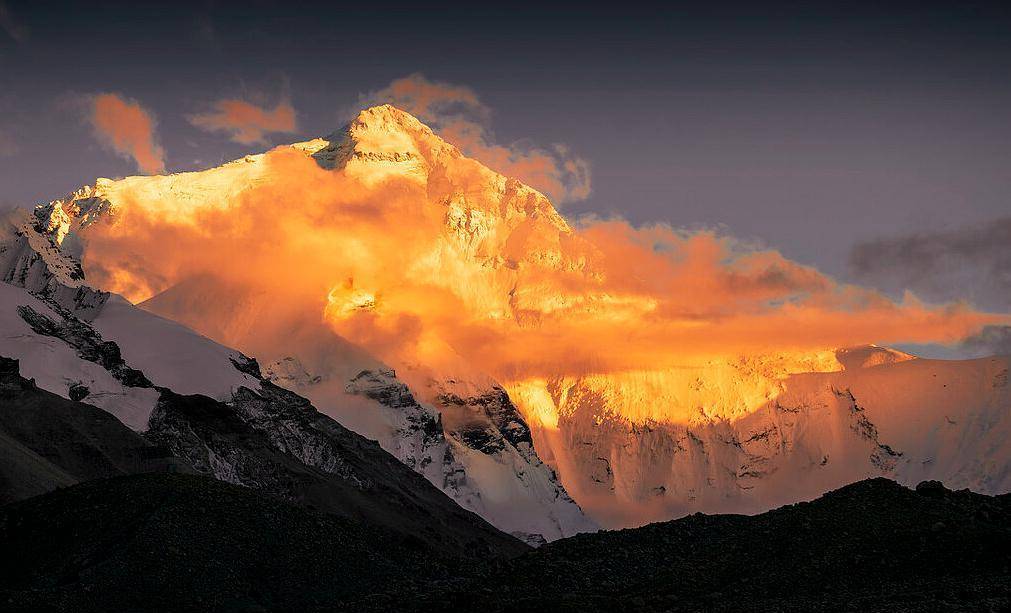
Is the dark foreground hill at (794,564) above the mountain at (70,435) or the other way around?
the other way around

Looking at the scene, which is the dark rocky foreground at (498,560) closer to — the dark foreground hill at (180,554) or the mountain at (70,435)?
the dark foreground hill at (180,554)

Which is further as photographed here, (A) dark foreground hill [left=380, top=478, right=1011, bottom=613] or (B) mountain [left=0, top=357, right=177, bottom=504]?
(B) mountain [left=0, top=357, right=177, bottom=504]

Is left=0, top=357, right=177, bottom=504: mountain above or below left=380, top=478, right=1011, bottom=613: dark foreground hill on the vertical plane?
above

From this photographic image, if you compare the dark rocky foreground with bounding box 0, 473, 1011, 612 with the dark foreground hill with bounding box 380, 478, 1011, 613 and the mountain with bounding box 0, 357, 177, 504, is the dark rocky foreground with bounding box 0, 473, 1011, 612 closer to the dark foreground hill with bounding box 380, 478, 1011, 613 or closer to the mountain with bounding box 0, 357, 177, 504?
the dark foreground hill with bounding box 380, 478, 1011, 613

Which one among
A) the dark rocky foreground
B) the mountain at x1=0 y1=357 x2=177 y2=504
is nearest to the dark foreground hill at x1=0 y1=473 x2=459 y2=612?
the dark rocky foreground

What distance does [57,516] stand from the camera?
75.3 m

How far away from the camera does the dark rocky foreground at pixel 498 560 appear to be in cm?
6112

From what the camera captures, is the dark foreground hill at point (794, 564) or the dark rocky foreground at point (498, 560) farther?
the dark rocky foreground at point (498, 560)

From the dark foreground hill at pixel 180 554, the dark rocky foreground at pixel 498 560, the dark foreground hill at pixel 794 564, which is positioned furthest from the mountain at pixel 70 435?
the dark foreground hill at pixel 794 564

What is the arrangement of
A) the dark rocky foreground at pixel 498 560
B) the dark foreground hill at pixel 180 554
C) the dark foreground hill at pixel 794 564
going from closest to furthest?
the dark foreground hill at pixel 794 564 < the dark rocky foreground at pixel 498 560 < the dark foreground hill at pixel 180 554

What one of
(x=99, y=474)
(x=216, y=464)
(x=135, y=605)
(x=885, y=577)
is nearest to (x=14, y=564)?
(x=135, y=605)

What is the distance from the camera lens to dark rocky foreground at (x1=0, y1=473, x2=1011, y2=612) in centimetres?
6112

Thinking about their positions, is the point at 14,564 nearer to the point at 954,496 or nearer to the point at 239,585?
the point at 239,585

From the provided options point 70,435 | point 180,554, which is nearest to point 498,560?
point 180,554
